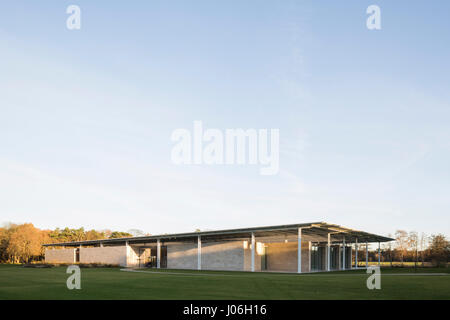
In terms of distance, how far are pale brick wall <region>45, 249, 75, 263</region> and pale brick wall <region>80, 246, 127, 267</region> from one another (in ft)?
7.95

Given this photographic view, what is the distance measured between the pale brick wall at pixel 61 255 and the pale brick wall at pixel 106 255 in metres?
2.42

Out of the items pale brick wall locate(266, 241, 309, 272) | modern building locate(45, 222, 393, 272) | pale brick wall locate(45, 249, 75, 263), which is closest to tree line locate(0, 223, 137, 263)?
pale brick wall locate(45, 249, 75, 263)

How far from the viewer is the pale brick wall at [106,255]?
168 ft

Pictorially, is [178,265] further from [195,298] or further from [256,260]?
[195,298]

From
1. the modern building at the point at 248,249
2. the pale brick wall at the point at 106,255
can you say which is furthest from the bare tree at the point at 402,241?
the pale brick wall at the point at 106,255

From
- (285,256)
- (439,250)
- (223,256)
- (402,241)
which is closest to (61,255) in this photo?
(223,256)

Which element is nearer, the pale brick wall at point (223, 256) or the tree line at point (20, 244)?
the pale brick wall at point (223, 256)

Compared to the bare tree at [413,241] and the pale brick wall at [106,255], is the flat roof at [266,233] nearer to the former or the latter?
the pale brick wall at [106,255]

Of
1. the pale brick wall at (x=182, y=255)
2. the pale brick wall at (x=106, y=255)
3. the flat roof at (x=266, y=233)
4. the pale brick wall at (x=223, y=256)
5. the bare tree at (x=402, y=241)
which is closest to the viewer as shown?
the flat roof at (x=266, y=233)

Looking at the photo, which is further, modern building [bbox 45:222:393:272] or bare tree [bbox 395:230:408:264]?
bare tree [bbox 395:230:408:264]

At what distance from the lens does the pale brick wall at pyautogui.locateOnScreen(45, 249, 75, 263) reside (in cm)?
5846

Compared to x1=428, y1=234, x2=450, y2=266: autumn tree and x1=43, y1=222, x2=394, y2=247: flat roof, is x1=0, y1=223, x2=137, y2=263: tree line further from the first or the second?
x1=428, y1=234, x2=450, y2=266: autumn tree

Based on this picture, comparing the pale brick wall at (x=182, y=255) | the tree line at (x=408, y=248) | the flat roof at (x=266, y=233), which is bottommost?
the tree line at (x=408, y=248)
